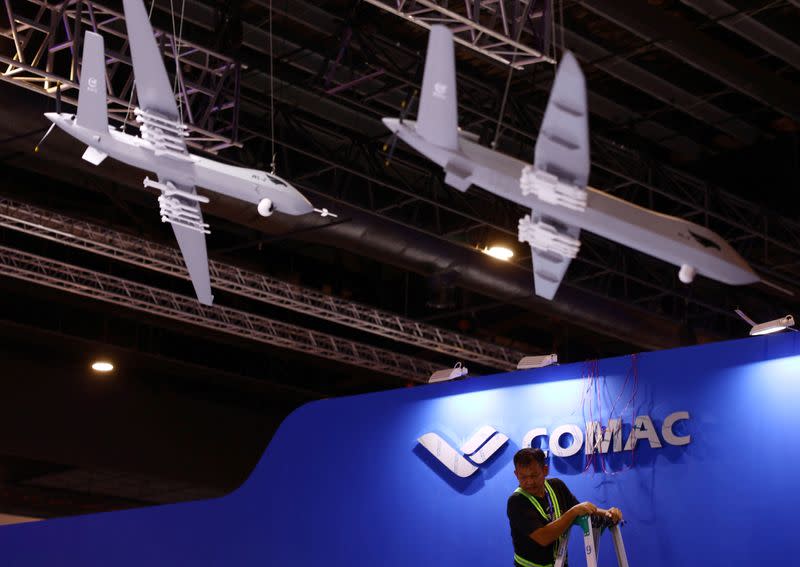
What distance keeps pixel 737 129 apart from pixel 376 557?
284 inches

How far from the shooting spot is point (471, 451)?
27.8 ft

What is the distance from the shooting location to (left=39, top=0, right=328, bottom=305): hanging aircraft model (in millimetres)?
6242

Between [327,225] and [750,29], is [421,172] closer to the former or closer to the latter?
[327,225]

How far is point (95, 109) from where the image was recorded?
6641 millimetres

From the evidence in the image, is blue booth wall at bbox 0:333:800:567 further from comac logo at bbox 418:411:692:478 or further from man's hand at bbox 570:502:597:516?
man's hand at bbox 570:502:597:516

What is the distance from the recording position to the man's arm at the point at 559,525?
19.5ft

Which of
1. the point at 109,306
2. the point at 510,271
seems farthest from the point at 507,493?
the point at 109,306

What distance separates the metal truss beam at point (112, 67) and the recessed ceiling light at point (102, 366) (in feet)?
25.7

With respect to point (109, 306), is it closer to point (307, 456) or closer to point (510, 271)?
point (510, 271)

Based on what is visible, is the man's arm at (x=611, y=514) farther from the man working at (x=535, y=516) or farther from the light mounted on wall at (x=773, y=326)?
the light mounted on wall at (x=773, y=326)

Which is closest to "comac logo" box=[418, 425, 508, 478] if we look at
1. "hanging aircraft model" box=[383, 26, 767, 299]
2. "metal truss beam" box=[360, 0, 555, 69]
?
"metal truss beam" box=[360, 0, 555, 69]

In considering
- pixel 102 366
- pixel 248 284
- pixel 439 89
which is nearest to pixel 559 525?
pixel 439 89

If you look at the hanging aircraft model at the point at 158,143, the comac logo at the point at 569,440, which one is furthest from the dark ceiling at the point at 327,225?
the comac logo at the point at 569,440

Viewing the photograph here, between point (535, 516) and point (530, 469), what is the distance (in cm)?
25
